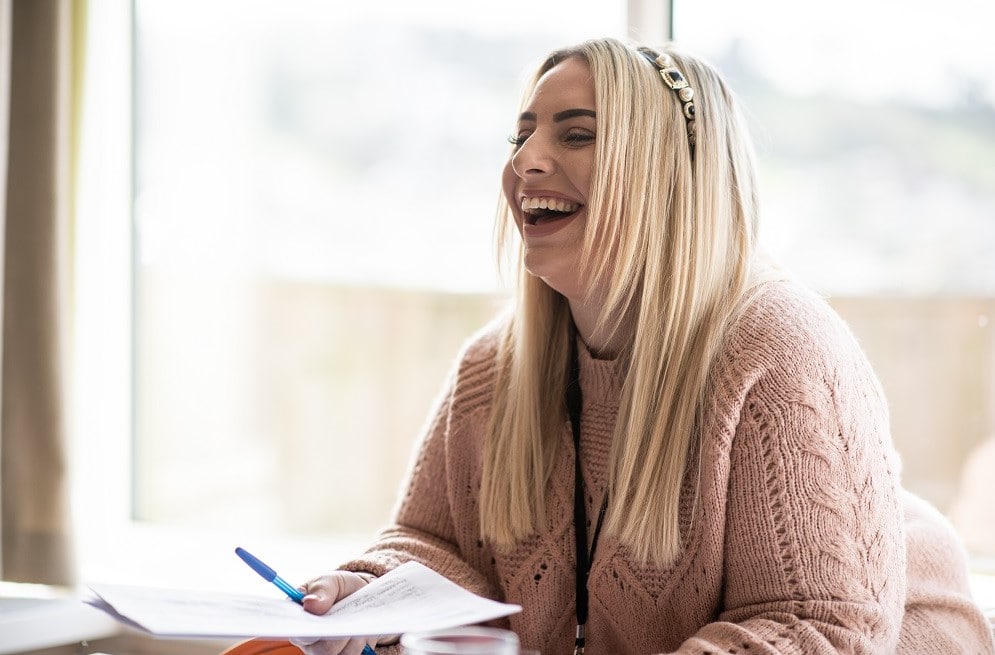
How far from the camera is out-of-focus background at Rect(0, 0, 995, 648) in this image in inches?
77.6

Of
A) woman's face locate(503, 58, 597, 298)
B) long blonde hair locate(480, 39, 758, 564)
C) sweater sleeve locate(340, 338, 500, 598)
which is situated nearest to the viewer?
long blonde hair locate(480, 39, 758, 564)

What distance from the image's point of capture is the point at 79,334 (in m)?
2.31

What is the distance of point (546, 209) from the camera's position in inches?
56.6

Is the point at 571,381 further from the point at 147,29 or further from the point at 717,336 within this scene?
the point at 147,29

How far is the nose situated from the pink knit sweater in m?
0.29

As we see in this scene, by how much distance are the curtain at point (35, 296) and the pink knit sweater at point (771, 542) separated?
981mm

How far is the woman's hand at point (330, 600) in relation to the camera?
1138mm

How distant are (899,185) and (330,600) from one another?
4.47 ft

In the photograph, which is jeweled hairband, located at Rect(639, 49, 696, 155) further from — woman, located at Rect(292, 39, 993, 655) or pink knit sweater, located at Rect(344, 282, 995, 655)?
pink knit sweater, located at Rect(344, 282, 995, 655)

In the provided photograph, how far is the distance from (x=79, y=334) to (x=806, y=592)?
1807 millimetres

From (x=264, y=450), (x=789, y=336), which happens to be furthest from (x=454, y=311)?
(x=789, y=336)

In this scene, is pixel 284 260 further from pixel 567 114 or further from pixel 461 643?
pixel 461 643

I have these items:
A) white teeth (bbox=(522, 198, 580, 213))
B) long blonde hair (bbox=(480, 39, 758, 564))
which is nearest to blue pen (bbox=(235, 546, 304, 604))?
long blonde hair (bbox=(480, 39, 758, 564))

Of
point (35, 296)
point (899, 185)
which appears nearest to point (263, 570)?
point (35, 296)
